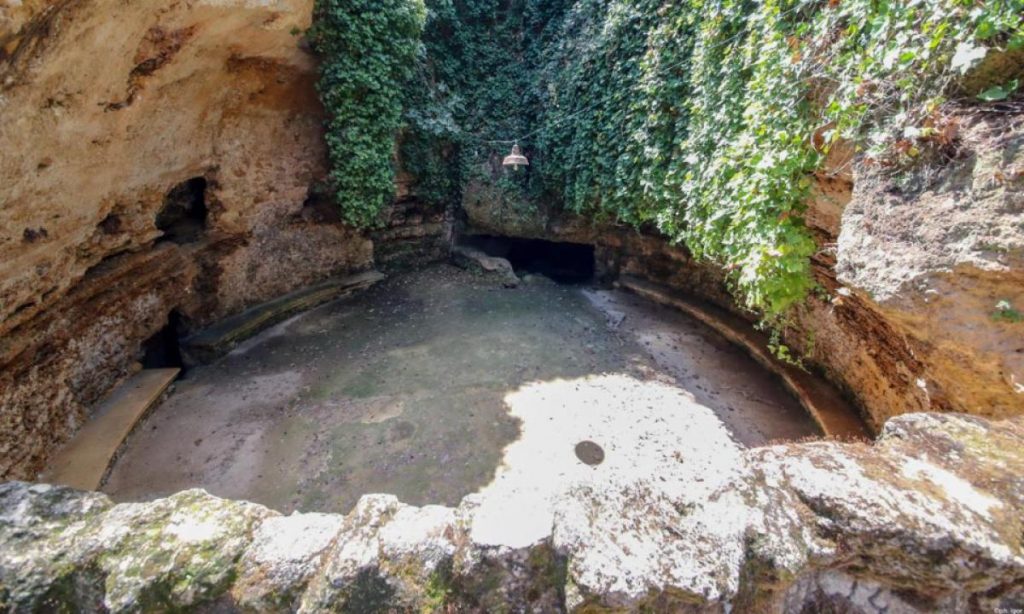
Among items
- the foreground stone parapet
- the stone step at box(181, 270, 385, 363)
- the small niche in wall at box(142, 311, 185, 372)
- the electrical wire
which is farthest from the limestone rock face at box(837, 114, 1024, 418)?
the small niche in wall at box(142, 311, 185, 372)

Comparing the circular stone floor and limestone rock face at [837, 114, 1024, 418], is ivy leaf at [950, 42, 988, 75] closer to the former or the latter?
limestone rock face at [837, 114, 1024, 418]

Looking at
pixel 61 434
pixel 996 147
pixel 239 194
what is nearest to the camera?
pixel 996 147

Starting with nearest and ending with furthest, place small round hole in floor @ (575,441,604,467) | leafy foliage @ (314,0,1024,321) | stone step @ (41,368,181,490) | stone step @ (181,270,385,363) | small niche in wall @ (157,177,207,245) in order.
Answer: leafy foliage @ (314,0,1024,321)
stone step @ (41,368,181,490)
small round hole in floor @ (575,441,604,467)
small niche in wall @ (157,177,207,245)
stone step @ (181,270,385,363)

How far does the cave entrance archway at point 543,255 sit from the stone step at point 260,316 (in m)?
3.81

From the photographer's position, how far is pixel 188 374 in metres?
7.30

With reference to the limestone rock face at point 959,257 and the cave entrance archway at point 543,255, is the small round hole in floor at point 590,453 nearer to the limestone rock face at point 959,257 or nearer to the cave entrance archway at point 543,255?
the limestone rock face at point 959,257

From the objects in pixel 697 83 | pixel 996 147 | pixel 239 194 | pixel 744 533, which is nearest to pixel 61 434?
pixel 239 194

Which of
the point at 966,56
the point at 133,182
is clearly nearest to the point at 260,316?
the point at 133,182

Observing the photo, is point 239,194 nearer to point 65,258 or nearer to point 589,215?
point 65,258

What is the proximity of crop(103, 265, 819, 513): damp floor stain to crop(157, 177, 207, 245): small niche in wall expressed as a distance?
213 cm

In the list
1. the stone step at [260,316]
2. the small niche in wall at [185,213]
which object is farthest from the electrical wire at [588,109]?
the small niche in wall at [185,213]

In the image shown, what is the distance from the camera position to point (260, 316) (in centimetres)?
834

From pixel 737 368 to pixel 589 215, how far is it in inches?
188

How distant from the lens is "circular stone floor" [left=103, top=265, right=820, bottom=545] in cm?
529
